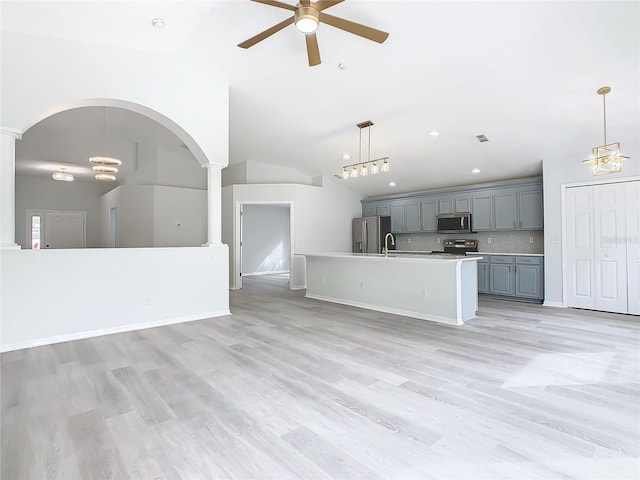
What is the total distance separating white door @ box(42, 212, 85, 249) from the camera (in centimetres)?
1008

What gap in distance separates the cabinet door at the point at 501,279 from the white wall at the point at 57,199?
431 inches

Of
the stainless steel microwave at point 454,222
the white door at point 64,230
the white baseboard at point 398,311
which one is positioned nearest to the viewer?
the white baseboard at point 398,311

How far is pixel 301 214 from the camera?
845 centimetres

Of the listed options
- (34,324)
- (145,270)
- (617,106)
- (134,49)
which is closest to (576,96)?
(617,106)

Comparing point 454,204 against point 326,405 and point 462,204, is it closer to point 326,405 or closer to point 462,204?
point 462,204

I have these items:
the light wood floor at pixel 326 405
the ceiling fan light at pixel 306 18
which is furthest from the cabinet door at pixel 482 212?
the ceiling fan light at pixel 306 18

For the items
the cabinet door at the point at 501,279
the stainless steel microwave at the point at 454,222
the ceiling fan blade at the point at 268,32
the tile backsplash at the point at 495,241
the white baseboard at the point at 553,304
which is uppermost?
the ceiling fan blade at the point at 268,32

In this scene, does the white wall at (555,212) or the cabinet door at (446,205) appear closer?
the white wall at (555,212)

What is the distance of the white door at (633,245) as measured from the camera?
17.1ft

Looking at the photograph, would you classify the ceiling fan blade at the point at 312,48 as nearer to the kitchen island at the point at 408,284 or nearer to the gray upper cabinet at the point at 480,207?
the kitchen island at the point at 408,284

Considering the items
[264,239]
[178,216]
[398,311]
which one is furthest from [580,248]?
[264,239]

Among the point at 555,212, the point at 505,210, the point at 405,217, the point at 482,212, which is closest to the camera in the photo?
the point at 555,212

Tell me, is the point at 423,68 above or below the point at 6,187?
above

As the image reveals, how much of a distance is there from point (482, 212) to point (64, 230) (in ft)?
37.3
